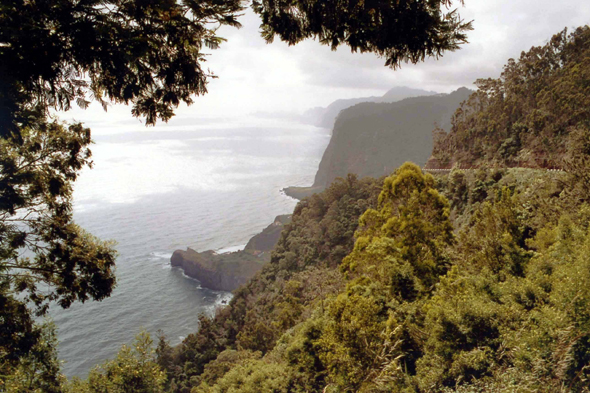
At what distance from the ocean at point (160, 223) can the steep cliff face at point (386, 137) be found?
551 inches

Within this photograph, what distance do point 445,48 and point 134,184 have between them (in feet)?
344

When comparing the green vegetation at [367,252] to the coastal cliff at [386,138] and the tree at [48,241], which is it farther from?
the coastal cliff at [386,138]

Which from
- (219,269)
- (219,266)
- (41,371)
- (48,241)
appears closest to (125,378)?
(41,371)

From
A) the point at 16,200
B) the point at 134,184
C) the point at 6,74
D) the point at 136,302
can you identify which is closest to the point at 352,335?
the point at 16,200

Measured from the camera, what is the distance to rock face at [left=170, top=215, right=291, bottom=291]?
50.0m

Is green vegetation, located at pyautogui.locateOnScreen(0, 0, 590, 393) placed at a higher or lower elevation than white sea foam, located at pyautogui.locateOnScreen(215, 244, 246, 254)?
higher

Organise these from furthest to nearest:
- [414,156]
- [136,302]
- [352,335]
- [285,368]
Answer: [414,156] < [136,302] < [285,368] < [352,335]

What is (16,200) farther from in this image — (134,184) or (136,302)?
(134,184)

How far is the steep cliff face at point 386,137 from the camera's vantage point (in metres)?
107

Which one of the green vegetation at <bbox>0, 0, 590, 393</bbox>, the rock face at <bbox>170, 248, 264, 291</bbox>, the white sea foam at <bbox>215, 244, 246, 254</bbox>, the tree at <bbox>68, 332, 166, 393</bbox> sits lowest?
the rock face at <bbox>170, 248, 264, 291</bbox>

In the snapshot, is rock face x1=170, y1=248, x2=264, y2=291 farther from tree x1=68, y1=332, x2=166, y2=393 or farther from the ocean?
tree x1=68, y1=332, x2=166, y2=393

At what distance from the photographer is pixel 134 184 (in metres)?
96.4

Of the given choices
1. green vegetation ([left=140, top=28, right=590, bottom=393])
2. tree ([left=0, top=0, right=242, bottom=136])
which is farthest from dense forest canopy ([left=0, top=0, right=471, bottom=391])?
green vegetation ([left=140, top=28, right=590, bottom=393])

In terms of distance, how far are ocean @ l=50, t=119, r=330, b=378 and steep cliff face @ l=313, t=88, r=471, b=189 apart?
1400cm
